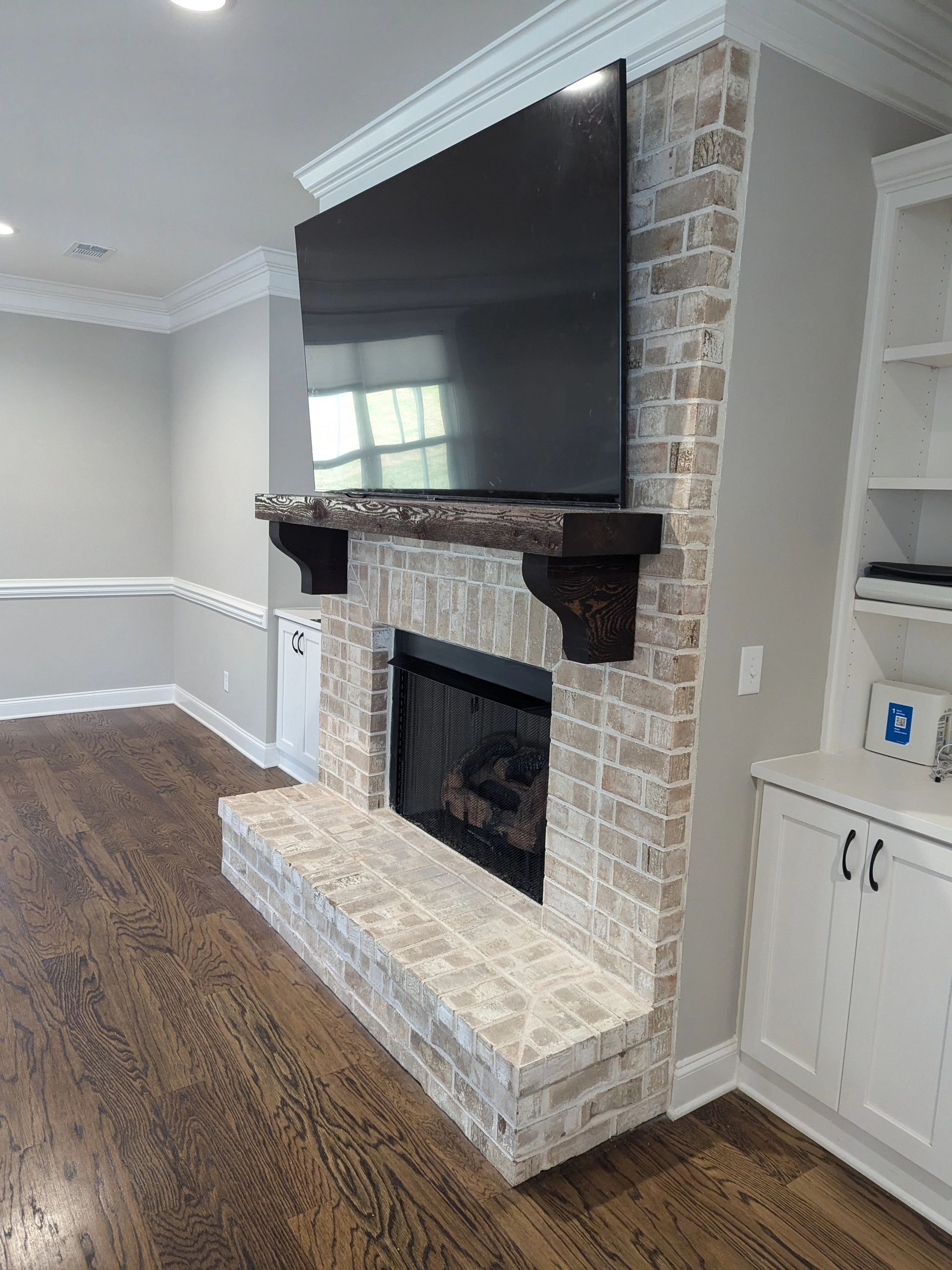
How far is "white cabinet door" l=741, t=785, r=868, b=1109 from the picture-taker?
1927 mm

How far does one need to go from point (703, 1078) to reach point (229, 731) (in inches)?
135

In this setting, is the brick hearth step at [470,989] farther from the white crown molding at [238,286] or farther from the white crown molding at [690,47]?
the white crown molding at [238,286]

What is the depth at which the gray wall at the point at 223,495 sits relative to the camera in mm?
4363

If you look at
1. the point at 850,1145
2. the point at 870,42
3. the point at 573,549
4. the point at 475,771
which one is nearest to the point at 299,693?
the point at 475,771

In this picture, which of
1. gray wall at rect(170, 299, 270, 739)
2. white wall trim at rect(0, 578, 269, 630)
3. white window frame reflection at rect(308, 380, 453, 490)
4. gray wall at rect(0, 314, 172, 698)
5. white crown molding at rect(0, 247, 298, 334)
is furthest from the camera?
gray wall at rect(0, 314, 172, 698)

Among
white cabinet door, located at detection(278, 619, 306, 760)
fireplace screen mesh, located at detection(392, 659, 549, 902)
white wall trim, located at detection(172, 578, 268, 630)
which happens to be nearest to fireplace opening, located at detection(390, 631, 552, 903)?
fireplace screen mesh, located at detection(392, 659, 549, 902)

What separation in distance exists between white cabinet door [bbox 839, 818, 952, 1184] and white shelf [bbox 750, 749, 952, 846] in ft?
0.11

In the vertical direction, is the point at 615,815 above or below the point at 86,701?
above

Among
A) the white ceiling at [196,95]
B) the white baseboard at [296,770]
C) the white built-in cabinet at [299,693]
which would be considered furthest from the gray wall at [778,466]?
the white baseboard at [296,770]

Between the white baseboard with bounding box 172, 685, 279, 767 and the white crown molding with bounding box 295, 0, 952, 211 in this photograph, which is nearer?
the white crown molding with bounding box 295, 0, 952, 211

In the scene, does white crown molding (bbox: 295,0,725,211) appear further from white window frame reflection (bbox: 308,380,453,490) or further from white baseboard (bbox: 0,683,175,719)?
white baseboard (bbox: 0,683,175,719)

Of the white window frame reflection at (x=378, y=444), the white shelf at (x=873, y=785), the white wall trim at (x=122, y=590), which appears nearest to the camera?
the white shelf at (x=873, y=785)

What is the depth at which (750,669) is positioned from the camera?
2031 mm

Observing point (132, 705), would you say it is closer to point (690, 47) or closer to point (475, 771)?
point (475, 771)
